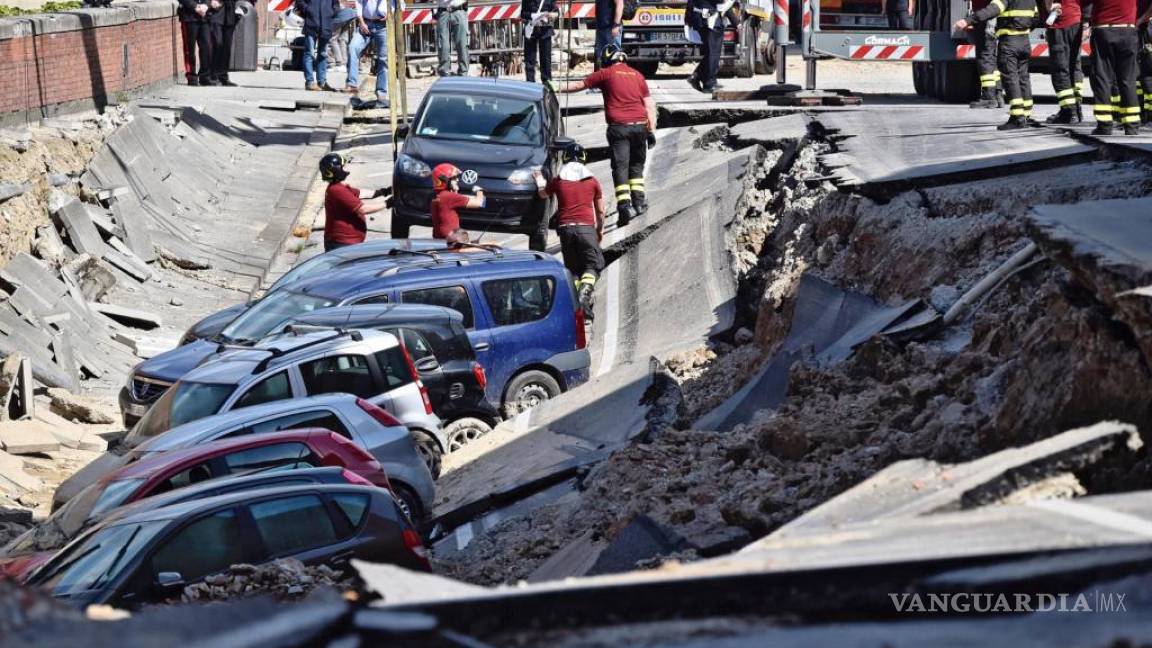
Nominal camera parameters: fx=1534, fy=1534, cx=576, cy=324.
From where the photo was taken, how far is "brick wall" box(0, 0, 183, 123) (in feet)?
64.1

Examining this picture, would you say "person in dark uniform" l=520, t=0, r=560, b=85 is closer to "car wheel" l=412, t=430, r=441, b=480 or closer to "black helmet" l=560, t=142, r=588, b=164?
"black helmet" l=560, t=142, r=588, b=164

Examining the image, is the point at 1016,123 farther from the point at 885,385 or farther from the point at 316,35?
the point at 316,35

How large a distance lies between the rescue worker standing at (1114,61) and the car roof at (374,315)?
6.44 m

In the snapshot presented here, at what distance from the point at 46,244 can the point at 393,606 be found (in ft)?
49.7

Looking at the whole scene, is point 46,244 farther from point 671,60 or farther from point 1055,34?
point 671,60

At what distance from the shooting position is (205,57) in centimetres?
3109

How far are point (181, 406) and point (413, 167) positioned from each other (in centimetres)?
716

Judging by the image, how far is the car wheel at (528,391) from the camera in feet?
48.5

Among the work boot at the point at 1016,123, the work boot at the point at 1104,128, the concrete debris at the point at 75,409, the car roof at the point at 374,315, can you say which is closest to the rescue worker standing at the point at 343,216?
the car roof at the point at 374,315

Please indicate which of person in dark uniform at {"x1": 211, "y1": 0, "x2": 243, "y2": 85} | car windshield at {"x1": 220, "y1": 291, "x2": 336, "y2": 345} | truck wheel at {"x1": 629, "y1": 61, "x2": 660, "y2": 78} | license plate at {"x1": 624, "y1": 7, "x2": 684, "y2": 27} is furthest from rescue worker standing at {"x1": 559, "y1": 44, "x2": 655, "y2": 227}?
person in dark uniform at {"x1": 211, "y1": 0, "x2": 243, "y2": 85}

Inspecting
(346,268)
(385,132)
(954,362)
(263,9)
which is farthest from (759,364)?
(263,9)

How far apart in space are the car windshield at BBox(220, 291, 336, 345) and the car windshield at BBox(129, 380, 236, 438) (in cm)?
163

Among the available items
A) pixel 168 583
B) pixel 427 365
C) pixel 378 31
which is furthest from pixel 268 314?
pixel 378 31

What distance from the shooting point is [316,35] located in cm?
3109
